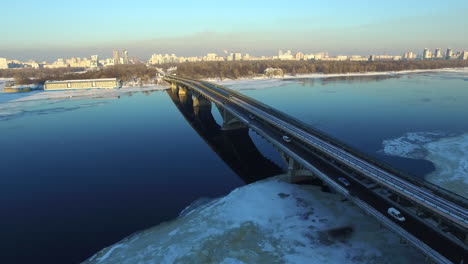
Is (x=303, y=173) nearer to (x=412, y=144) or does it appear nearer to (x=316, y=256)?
(x=316, y=256)

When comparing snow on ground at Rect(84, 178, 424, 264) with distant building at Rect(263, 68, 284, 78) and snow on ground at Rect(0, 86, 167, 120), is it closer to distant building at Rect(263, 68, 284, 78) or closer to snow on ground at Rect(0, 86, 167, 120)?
snow on ground at Rect(0, 86, 167, 120)

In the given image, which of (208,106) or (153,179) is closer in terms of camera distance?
(153,179)

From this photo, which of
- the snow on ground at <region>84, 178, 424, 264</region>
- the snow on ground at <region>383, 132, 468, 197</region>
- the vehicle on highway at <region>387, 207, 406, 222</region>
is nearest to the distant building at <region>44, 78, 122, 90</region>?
the snow on ground at <region>84, 178, 424, 264</region>

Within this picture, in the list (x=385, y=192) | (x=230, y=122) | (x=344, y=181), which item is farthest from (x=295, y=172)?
(x=230, y=122)

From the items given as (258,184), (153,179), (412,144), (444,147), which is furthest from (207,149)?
(444,147)

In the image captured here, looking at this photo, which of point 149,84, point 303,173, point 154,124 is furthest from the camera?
point 149,84

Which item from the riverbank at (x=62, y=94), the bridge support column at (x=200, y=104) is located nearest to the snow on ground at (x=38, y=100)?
the riverbank at (x=62, y=94)
